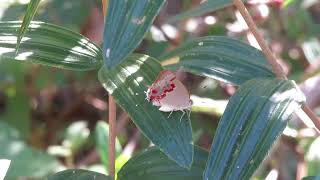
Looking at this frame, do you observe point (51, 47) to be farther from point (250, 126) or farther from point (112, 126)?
point (250, 126)

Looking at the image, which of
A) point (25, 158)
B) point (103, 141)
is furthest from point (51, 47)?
point (25, 158)

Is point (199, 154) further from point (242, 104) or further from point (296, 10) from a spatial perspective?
point (296, 10)

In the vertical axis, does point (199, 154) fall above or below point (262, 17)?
below

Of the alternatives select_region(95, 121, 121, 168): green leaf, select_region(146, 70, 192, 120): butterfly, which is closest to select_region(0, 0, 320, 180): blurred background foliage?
select_region(95, 121, 121, 168): green leaf

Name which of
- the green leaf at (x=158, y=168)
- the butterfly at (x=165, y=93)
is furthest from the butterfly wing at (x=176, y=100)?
the green leaf at (x=158, y=168)

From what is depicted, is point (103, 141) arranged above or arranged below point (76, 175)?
above

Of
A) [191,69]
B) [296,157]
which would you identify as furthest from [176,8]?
[191,69]

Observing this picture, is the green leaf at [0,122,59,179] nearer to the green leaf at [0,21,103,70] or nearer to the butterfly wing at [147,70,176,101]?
the green leaf at [0,21,103,70]
